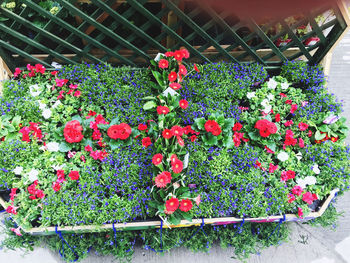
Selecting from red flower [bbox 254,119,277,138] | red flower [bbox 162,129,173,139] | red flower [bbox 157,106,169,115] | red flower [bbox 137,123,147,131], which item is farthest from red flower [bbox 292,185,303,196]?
red flower [bbox 137,123,147,131]

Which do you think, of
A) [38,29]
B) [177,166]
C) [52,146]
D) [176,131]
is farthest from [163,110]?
[38,29]

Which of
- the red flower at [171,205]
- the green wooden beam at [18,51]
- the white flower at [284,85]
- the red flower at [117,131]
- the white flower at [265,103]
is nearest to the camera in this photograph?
the red flower at [171,205]

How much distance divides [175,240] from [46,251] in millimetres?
1222

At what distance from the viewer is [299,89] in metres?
2.97

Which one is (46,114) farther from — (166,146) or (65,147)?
(166,146)

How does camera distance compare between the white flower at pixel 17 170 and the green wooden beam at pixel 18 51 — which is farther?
the green wooden beam at pixel 18 51

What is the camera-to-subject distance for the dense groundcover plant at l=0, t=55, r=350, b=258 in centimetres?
226

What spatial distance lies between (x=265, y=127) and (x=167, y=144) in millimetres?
927

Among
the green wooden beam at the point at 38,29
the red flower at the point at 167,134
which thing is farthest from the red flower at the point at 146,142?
the green wooden beam at the point at 38,29

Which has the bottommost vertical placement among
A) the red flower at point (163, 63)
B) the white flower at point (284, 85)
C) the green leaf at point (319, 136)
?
the green leaf at point (319, 136)

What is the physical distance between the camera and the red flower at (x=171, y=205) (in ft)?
6.77

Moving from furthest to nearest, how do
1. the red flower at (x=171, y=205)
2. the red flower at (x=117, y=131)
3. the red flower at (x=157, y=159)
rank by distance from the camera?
the red flower at (x=117, y=131) < the red flower at (x=157, y=159) < the red flower at (x=171, y=205)

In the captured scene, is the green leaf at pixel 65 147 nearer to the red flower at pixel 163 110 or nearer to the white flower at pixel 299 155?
the red flower at pixel 163 110

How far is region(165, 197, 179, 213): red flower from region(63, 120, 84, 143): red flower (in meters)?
0.98
